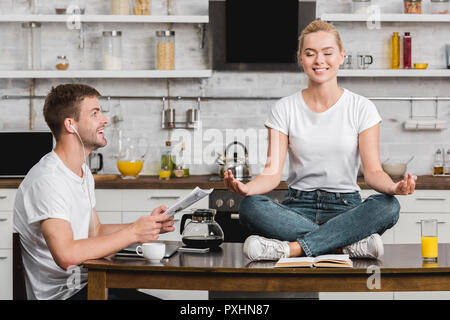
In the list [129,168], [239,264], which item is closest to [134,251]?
[239,264]

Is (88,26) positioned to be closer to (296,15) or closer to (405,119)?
(296,15)

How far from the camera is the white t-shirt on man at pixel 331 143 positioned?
2.12m

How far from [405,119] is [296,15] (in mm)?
1022

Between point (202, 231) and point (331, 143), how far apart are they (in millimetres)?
592

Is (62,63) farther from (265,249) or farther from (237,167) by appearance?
(265,249)

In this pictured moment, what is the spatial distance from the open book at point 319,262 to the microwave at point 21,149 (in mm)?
2446

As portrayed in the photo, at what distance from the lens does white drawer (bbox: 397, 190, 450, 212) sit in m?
3.41

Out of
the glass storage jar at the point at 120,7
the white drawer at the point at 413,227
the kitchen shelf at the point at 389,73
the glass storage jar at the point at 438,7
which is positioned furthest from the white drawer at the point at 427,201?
the glass storage jar at the point at 120,7

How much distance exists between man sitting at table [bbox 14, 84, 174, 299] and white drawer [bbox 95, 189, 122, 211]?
151 cm

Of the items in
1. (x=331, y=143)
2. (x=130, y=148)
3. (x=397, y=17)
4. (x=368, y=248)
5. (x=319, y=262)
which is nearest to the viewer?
(x=319, y=262)

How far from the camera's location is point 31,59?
405 centimetres

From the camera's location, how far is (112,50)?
391 centimetres
